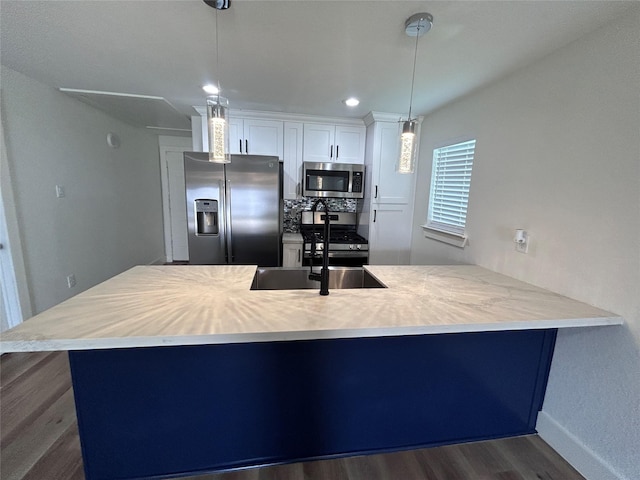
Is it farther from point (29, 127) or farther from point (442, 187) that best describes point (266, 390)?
point (29, 127)

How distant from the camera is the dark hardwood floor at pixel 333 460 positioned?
133 cm

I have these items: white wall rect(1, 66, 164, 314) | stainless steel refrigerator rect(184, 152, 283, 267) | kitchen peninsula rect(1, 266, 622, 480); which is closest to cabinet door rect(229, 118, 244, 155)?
stainless steel refrigerator rect(184, 152, 283, 267)

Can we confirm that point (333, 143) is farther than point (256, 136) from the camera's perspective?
Yes

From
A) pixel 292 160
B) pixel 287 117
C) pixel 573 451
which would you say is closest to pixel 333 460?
pixel 573 451

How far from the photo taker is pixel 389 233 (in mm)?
3248

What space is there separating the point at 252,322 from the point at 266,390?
44cm

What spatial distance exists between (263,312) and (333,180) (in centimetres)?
234

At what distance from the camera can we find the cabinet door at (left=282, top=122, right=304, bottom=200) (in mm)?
3230

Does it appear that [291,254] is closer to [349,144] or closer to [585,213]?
[349,144]

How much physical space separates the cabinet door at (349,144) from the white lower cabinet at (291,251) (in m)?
1.17

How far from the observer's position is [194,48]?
5.61ft

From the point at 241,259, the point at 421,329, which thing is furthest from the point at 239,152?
the point at 421,329

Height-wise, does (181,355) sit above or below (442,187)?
below

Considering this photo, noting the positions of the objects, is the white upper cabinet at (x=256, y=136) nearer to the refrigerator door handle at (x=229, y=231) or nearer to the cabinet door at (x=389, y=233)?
the refrigerator door handle at (x=229, y=231)
